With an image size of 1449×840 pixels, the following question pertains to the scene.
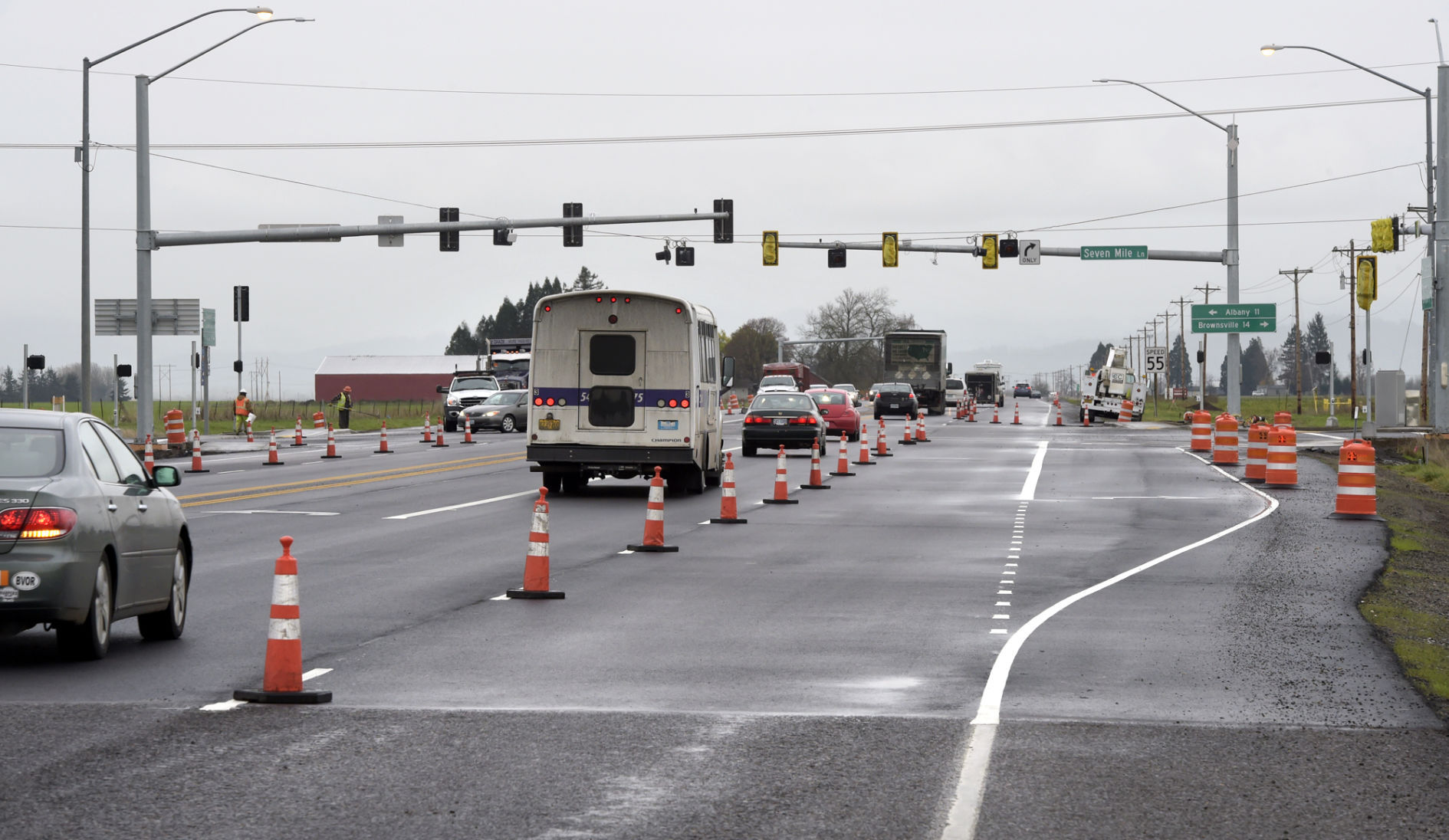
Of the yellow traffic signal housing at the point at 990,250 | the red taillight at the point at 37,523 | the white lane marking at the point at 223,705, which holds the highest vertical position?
the yellow traffic signal housing at the point at 990,250

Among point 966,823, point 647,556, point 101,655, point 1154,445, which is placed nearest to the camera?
point 966,823

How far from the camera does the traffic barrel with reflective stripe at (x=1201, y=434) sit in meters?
41.3

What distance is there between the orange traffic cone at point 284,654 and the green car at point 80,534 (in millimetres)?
1505

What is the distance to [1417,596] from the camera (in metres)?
14.5

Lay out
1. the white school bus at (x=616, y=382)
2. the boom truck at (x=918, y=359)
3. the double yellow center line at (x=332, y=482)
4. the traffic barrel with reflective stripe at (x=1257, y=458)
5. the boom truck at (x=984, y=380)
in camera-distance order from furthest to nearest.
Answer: the boom truck at (x=984, y=380) < the boom truck at (x=918, y=359) < the traffic barrel with reflective stripe at (x=1257, y=458) < the double yellow center line at (x=332, y=482) < the white school bus at (x=616, y=382)

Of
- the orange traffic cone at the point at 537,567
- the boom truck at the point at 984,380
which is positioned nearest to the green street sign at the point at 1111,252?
the orange traffic cone at the point at 537,567

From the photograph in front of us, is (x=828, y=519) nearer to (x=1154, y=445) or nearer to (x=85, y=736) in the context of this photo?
(x=85, y=736)

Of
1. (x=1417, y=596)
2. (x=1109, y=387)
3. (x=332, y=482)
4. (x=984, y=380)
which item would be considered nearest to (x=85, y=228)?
(x=332, y=482)

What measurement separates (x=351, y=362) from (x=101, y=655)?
17978cm

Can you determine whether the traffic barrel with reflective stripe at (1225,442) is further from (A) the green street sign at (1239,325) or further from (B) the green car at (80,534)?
(B) the green car at (80,534)

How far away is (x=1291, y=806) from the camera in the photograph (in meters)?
6.91

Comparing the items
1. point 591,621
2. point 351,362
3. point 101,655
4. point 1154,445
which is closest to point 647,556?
point 591,621

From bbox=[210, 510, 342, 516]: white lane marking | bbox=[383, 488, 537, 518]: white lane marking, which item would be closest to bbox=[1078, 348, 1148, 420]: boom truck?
bbox=[383, 488, 537, 518]: white lane marking

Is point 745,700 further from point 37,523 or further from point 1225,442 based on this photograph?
point 1225,442
